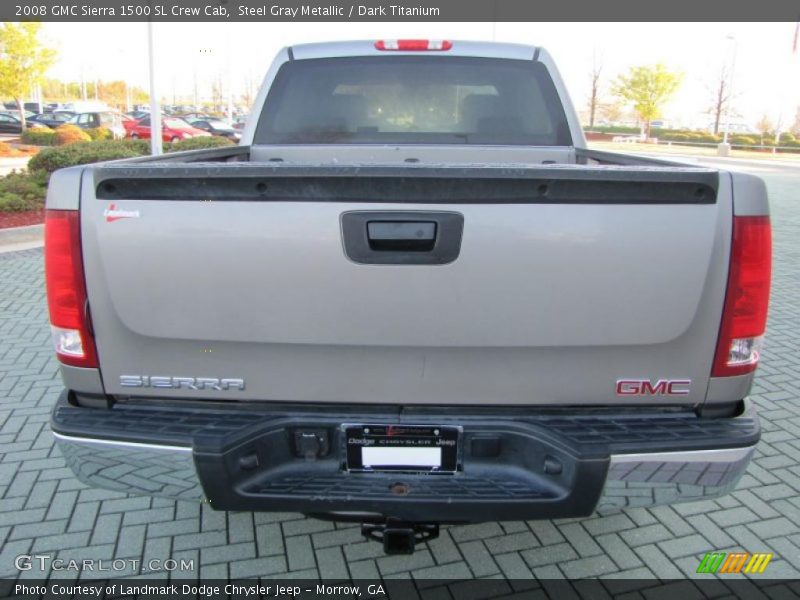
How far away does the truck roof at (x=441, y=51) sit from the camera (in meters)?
4.14

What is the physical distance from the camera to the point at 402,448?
2.18 meters

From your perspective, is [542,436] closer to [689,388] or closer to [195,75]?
[689,388]

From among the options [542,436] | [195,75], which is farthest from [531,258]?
[195,75]

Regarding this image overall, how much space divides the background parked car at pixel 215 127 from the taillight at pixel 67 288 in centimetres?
3387

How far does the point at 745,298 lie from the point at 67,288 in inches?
87.4

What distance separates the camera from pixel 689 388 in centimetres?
220

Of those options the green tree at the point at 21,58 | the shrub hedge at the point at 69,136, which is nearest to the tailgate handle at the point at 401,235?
the shrub hedge at the point at 69,136

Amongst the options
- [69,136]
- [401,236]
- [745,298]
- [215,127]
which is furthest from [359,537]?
[215,127]

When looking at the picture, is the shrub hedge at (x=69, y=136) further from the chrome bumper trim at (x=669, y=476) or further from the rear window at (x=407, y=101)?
the chrome bumper trim at (x=669, y=476)

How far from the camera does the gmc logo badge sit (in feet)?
7.16

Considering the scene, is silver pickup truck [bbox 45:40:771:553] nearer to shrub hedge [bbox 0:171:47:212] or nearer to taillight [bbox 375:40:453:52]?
taillight [bbox 375:40:453:52]

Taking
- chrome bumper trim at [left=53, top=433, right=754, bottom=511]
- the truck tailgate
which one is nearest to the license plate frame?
the truck tailgate

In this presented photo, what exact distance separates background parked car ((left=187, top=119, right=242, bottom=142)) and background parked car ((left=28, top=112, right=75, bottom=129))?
→ 6584 mm

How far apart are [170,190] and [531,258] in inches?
45.8
